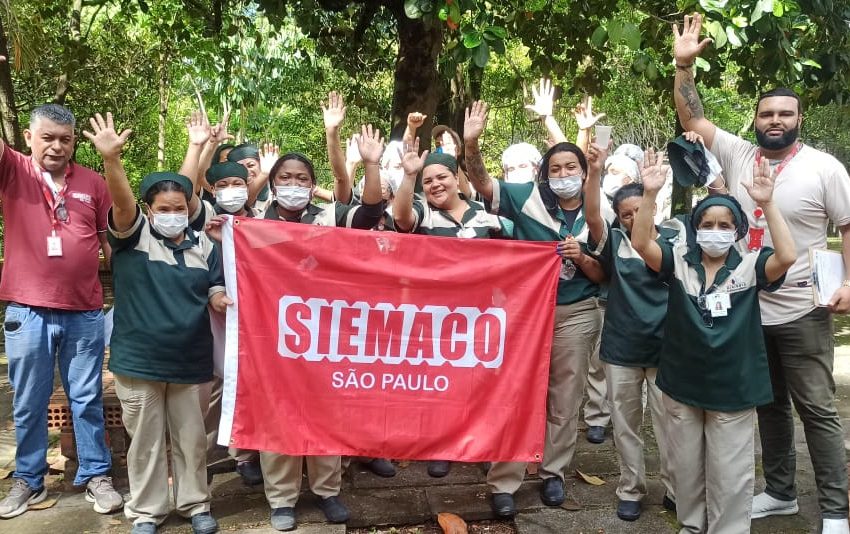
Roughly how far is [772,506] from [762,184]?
72.5 inches

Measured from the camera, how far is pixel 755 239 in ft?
11.9

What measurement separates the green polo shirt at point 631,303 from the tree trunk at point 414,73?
332cm

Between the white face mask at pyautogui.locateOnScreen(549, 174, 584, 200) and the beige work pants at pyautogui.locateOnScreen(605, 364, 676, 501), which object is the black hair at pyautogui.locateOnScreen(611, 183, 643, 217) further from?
the beige work pants at pyautogui.locateOnScreen(605, 364, 676, 501)

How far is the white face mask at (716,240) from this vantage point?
11.1ft

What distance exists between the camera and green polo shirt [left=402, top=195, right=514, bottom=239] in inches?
160

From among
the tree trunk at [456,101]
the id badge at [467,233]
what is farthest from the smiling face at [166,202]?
the tree trunk at [456,101]

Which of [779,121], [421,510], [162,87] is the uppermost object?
[162,87]

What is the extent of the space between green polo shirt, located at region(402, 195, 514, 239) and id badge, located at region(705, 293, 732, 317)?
1.18 metres

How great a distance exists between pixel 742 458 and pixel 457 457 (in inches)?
54.1

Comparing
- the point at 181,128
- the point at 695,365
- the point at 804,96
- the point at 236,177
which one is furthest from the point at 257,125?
the point at 695,365

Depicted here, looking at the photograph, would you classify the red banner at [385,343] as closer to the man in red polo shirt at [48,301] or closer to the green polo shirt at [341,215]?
the green polo shirt at [341,215]

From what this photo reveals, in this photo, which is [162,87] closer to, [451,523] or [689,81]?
[689,81]

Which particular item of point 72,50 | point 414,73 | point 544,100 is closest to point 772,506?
Answer: point 544,100

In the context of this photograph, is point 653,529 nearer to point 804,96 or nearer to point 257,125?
point 804,96
